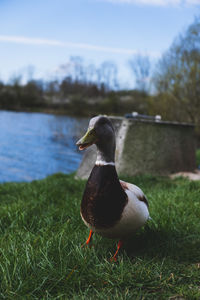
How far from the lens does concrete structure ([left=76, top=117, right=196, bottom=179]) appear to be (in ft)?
18.9

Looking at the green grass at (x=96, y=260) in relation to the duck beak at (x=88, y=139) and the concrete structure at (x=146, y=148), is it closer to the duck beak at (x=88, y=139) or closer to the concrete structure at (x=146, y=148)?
the duck beak at (x=88, y=139)

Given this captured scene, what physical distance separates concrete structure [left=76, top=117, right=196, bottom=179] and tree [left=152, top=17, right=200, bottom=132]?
6646mm

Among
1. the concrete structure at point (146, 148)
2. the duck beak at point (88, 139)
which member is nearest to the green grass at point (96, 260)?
the duck beak at point (88, 139)

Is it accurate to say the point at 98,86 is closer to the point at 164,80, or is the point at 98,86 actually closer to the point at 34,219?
the point at 164,80

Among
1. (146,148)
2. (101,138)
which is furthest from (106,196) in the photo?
(146,148)

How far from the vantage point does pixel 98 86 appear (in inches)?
1999

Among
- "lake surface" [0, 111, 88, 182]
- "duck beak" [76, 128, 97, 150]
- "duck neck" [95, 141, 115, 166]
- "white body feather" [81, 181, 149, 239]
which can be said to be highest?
"duck beak" [76, 128, 97, 150]

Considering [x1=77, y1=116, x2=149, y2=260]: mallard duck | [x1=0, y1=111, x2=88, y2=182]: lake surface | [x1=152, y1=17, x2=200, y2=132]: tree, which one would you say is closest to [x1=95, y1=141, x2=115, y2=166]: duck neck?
[x1=77, y1=116, x2=149, y2=260]: mallard duck

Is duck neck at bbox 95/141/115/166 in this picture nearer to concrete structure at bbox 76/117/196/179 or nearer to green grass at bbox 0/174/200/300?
green grass at bbox 0/174/200/300

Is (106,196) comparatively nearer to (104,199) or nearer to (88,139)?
(104,199)

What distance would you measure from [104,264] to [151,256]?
1.38 feet

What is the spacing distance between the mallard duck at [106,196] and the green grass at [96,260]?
0.72ft

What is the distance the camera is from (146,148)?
19.2 feet

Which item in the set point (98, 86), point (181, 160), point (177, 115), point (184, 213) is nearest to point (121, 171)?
point (181, 160)
